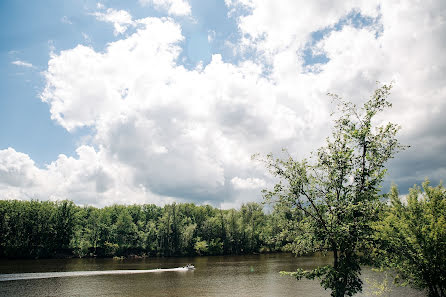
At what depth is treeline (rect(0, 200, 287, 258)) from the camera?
105 m

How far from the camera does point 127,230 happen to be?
121125mm

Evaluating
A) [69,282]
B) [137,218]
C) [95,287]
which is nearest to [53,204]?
[137,218]

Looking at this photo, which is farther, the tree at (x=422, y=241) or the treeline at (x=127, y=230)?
the treeline at (x=127, y=230)

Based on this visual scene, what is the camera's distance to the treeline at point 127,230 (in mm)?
104688

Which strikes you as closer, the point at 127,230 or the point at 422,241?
the point at 422,241

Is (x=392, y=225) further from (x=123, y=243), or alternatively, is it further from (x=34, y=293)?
(x=123, y=243)

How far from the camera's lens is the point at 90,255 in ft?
368

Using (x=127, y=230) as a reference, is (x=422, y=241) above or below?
above

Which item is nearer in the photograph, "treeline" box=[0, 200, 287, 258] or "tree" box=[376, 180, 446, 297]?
"tree" box=[376, 180, 446, 297]

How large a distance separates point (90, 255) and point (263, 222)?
253 ft

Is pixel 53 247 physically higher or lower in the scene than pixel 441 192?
lower

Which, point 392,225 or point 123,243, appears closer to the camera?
point 392,225

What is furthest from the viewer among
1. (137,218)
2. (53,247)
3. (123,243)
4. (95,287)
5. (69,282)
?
(137,218)

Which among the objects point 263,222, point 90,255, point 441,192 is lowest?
point 90,255
